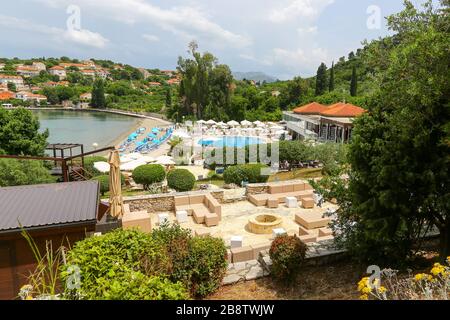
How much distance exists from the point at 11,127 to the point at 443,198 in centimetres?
2682

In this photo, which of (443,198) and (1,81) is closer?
(443,198)

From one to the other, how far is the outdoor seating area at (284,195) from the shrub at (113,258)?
24.7 ft

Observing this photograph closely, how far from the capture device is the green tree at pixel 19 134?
2275cm

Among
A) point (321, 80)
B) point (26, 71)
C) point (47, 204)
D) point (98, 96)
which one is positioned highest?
point (26, 71)

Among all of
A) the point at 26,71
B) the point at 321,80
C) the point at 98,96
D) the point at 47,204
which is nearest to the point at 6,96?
the point at 98,96

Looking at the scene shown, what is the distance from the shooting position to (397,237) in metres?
5.29

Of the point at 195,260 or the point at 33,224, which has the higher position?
the point at 33,224

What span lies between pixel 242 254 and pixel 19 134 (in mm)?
23116

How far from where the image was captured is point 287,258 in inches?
213

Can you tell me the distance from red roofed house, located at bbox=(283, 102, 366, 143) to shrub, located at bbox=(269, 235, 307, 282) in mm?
18402

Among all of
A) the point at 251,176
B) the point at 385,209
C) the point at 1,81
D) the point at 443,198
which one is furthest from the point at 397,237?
the point at 1,81

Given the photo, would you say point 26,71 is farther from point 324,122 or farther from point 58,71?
point 324,122
